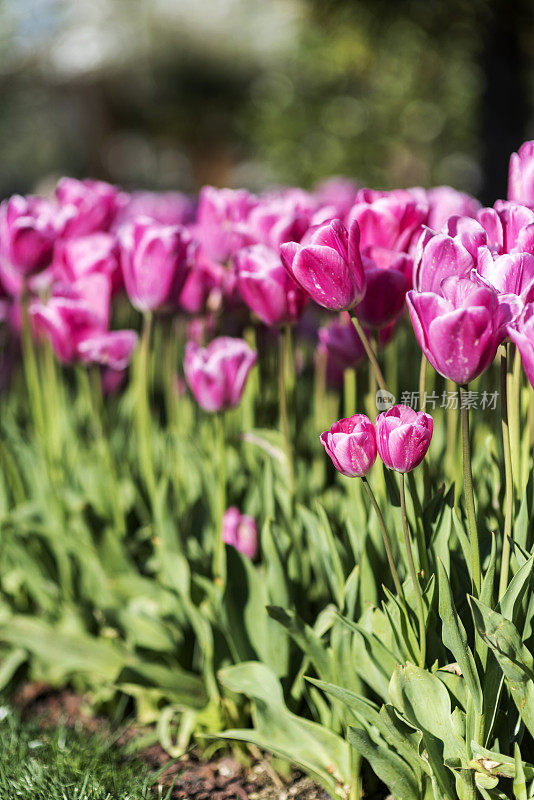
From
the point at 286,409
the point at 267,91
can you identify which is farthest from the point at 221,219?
the point at 267,91

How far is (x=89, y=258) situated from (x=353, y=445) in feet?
2.88

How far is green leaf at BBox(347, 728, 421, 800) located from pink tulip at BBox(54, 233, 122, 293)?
3.22 feet

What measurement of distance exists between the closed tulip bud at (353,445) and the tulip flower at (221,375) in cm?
47

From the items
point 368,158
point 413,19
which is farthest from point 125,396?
point 368,158

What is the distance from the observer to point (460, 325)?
825mm

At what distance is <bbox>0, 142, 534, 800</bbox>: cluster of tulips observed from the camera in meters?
0.92

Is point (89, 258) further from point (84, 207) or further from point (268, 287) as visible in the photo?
point (268, 287)

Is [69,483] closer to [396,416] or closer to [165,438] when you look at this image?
[165,438]

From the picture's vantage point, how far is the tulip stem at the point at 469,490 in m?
0.89

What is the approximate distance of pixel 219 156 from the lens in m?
20.6

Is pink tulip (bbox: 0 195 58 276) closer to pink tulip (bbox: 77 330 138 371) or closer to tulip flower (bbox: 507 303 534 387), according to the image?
pink tulip (bbox: 77 330 138 371)

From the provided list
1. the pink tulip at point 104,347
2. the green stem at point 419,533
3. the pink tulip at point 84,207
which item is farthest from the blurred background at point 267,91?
the green stem at point 419,533

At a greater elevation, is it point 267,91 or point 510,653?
point 267,91

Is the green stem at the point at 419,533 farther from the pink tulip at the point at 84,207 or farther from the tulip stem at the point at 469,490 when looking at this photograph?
the pink tulip at the point at 84,207
